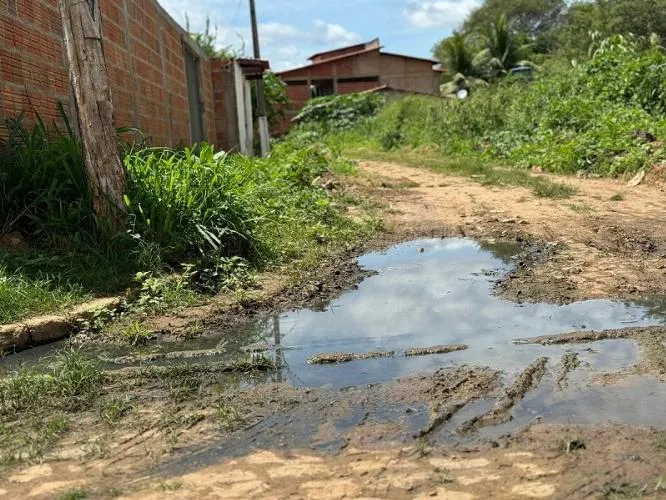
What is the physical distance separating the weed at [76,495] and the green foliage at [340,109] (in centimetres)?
2536

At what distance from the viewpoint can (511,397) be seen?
286cm

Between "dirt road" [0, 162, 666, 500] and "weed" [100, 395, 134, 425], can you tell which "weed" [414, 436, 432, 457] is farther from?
"weed" [100, 395, 134, 425]

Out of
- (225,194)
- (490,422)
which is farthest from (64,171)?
(490,422)

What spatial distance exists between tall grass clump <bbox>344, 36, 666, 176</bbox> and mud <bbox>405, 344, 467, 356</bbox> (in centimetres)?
763

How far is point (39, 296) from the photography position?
14.2ft

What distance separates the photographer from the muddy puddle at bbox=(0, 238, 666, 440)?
9.18ft

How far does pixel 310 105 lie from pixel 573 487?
26.8 meters

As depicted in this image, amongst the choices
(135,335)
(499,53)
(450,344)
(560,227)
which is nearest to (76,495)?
(135,335)

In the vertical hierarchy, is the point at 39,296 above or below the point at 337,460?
above

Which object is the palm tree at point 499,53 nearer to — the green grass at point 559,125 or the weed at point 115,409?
the green grass at point 559,125

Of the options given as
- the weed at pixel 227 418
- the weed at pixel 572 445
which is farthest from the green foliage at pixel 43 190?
the weed at pixel 572 445

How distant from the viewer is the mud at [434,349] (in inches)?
139

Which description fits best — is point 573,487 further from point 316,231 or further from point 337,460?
point 316,231

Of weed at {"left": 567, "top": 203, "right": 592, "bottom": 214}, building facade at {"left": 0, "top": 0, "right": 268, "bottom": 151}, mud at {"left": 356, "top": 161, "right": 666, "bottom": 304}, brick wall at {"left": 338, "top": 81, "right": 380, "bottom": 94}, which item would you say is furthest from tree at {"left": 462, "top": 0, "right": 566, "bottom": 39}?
weed at {"left": 567, "top": 203, "right": 592, "bottom": 214}
